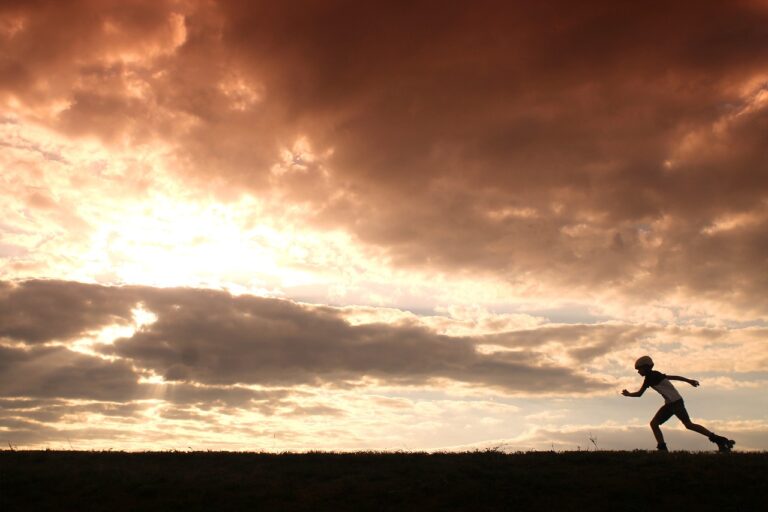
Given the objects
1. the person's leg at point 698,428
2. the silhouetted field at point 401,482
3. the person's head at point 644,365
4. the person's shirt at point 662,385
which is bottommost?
the silhouetted field at point 401,482

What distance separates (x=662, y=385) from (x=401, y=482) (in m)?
9.82

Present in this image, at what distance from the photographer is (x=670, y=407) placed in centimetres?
2155

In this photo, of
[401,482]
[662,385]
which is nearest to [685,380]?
[662,385]

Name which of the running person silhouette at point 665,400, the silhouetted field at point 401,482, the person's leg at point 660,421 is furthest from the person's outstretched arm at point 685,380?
the silhouetted field at point 401,482

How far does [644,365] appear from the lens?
2231 cm

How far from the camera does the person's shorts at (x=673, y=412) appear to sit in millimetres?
21422

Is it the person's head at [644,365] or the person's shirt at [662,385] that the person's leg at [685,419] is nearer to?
the person's shirt at [662,385]

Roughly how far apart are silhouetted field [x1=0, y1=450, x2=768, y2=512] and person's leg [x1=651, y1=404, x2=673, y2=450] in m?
2.10

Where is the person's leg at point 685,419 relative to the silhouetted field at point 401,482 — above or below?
above

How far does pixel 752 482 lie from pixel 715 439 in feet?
14.6

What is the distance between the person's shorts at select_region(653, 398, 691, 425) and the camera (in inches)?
843

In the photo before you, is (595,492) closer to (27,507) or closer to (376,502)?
(376,502)

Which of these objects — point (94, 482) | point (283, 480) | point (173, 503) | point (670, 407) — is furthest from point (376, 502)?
point (670, 407)

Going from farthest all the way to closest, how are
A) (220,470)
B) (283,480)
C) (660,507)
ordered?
(220,470) → (283,480) → (660,507)
